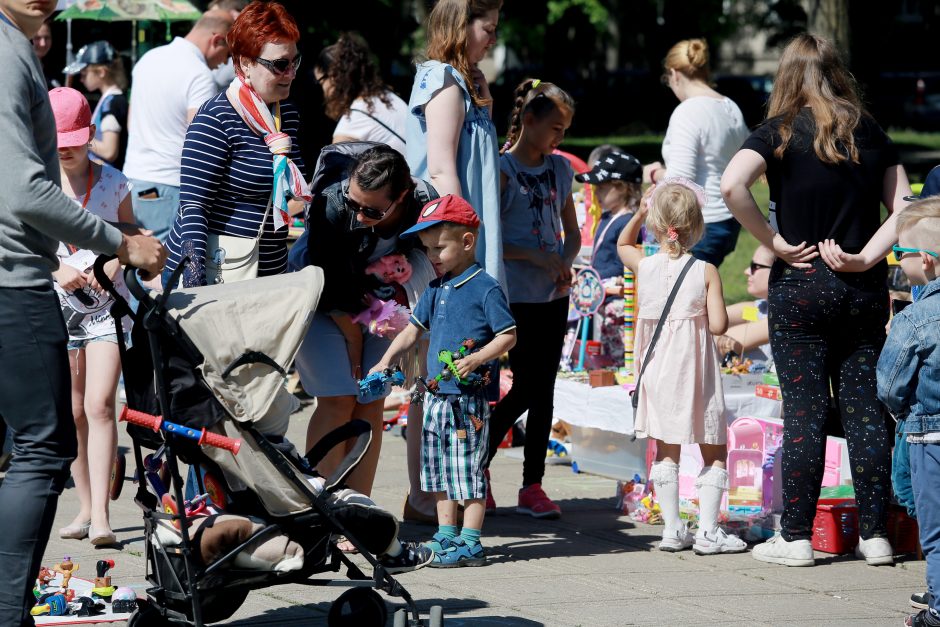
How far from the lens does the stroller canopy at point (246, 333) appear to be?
13.5 ft

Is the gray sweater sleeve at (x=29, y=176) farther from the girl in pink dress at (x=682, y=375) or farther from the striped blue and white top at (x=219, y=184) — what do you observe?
the girl in pink dress at (x=682, y=375)

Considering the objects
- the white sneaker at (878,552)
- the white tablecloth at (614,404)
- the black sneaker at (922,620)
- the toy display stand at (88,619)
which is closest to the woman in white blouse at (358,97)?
the white tablecloth at (614,404)

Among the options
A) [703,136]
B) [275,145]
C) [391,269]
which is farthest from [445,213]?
[703,136]

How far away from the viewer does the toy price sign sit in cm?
909

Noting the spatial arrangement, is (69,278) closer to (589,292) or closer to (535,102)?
(535,102)

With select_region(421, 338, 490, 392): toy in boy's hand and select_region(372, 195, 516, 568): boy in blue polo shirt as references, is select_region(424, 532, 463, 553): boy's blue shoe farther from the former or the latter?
select_region(421, 338, 490, 392): toy in boy's hand

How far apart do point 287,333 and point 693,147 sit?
4.18 meters

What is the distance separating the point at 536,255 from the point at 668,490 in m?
1.29

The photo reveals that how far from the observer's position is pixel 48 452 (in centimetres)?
412

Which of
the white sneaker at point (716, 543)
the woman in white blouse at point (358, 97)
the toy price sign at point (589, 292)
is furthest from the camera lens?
the toy price sign at point (589, 292)

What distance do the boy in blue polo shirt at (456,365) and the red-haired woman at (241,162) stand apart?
1.99 feet

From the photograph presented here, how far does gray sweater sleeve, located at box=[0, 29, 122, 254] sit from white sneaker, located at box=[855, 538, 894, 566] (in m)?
3.53

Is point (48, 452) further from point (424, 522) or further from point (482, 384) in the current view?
point (424, 522)

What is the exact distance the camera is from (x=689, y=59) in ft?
26.0
